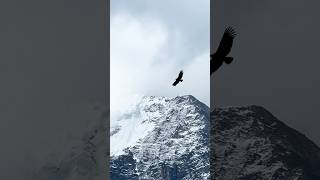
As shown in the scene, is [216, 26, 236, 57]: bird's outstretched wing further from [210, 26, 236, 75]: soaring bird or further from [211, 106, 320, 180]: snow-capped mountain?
[211, 106, 320, 180]: snow-capped mountain

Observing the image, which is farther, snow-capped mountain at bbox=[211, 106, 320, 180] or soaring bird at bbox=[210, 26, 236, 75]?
snow-capped mountain at bbox=[211, 106, 320, 180]

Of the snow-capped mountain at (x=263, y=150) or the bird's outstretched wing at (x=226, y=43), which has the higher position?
the bird's outstretched wing at (x=226, y=43)

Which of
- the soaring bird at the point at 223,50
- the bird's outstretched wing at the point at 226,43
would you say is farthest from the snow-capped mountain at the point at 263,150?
the bird's outstretched wing at the point at 226,43

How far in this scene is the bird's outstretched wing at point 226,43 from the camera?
1630cm

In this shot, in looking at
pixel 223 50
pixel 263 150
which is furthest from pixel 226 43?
pixel 263 150

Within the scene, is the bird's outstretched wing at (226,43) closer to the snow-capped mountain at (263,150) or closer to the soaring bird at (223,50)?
the soaring bird at (223,50)

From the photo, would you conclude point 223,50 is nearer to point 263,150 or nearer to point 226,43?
point 226,43

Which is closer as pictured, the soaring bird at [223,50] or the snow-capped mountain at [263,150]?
the soaring bird at [223,50]

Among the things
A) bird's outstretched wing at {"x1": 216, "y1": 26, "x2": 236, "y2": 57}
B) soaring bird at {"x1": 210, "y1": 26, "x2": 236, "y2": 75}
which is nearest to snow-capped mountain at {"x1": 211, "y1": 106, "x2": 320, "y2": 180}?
soaring bird at {"x1": 210, "y1": 26, "x2": 236, "y2": 75}

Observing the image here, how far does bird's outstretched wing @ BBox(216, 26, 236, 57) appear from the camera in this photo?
16297mm

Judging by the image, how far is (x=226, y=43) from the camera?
55.7 ft
